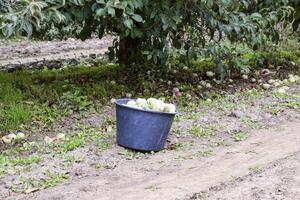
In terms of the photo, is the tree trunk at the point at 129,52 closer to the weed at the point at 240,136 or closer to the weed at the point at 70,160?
the weed at the point at 240,136

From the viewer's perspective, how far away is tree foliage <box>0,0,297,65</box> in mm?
5090

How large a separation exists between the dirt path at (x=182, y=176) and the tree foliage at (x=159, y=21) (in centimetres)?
155

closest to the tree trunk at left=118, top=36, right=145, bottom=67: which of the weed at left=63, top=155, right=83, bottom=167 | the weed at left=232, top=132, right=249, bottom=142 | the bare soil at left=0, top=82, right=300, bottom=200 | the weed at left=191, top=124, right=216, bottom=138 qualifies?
the bare soil at left=0, top=82, right=300, bottom=200

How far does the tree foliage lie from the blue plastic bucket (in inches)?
42.6

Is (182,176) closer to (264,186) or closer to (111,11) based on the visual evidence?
(264,186)

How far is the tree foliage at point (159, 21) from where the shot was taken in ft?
16.7

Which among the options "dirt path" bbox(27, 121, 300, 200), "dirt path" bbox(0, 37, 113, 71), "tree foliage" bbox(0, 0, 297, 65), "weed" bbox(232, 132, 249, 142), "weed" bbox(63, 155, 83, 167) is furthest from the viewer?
"dirt path" bbox(0, 37, 113, 71)

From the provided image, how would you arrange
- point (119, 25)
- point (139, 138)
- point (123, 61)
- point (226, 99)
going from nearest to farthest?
point (139, 138) → point (119, 25) → point (226, 99) → point (123, 61)

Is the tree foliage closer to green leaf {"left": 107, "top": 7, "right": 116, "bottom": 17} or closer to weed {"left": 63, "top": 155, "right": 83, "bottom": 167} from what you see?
green leaf {"left": 107, "top": 7, "right": 116, "bottom": 17}

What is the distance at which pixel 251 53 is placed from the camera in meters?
8.98

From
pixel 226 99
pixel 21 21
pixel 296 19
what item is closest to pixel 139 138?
pixel 21 21

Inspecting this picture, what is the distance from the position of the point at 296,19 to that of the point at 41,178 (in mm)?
5470

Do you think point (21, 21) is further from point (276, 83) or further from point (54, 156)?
point (276, 83)

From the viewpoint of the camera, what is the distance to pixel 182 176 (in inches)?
155
